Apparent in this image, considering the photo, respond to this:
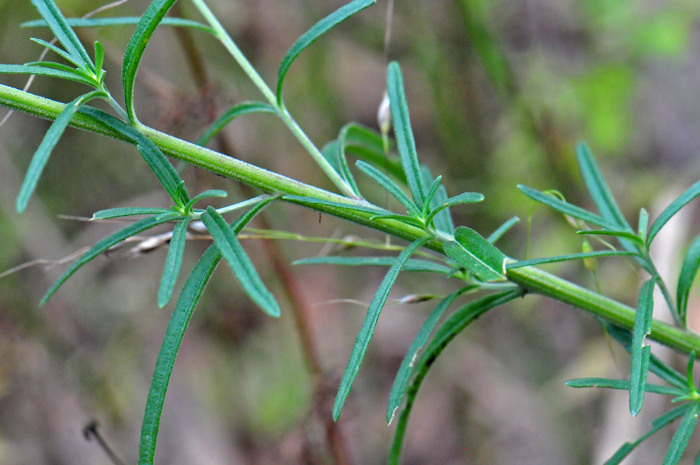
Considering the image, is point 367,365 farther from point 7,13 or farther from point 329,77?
point 7,13

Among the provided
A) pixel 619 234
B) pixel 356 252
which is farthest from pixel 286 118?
pixel 356 252

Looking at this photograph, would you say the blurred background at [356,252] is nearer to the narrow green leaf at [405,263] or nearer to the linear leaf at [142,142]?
the narrow green leaf at [405,263]

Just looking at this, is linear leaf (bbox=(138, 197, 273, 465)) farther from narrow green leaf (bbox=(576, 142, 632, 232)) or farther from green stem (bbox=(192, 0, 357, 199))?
narrow green leaf (bbox=(576, 142, 632, 232))

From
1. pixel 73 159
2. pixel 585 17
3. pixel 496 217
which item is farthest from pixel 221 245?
pixel 585 17

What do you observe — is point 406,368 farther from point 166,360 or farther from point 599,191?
point 599,191

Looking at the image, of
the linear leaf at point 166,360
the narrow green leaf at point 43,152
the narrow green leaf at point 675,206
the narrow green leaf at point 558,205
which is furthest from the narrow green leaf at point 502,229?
the narrow green leaf at point 43,152

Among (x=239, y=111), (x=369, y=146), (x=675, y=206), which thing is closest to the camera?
(x=675, y=206)
